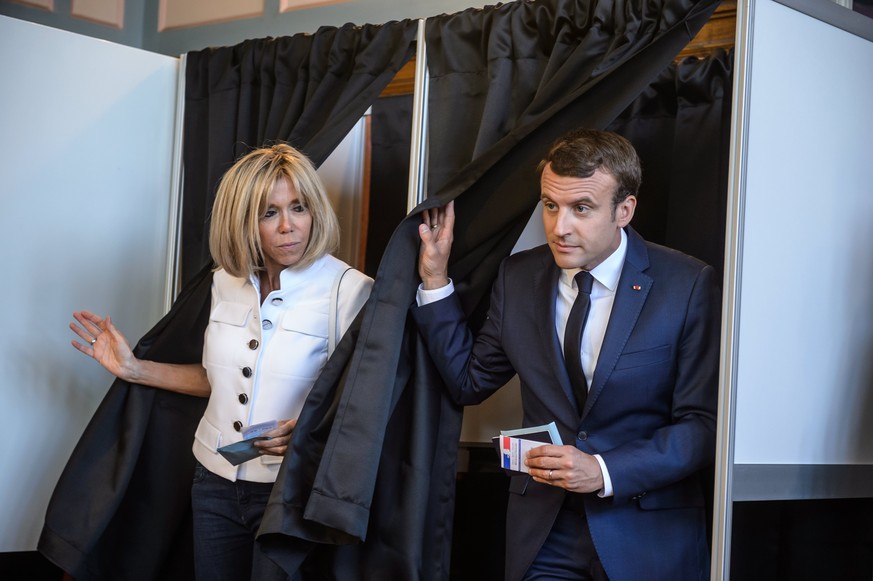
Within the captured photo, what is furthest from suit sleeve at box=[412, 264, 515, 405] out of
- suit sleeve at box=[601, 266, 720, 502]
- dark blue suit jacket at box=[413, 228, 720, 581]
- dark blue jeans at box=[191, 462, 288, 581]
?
dark blue jeans at box=[191, 462, 288, 581]

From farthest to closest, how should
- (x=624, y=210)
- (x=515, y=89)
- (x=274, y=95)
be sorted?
(x=274, y=95), (x=515, y=89), (x=624, y=210)

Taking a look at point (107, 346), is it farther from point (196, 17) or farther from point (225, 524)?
point (196, 17)

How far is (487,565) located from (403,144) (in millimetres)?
1655

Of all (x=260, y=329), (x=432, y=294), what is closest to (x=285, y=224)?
(x=260, y=329)

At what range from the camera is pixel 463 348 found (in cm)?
290

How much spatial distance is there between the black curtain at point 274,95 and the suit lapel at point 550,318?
0.93 m

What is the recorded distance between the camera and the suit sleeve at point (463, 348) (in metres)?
2.86

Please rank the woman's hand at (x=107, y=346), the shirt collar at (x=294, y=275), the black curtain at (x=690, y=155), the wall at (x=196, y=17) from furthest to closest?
the wall at (x=196, y=17) → the woman's hand at (x=107, y=346) → the black curtain at (x=690, y=155) → the shirt collar at (x=294, y=275)

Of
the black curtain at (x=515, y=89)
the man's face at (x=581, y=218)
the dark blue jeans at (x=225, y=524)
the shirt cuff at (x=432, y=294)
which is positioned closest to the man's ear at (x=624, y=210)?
the man's face at (x=581, y=218)

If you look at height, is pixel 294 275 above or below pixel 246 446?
above

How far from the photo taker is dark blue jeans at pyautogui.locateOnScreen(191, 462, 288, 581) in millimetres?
2889

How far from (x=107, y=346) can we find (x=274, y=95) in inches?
42.7

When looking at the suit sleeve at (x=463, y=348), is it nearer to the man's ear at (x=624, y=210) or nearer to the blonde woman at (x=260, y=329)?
the blonde woman at (x=260, y=329)

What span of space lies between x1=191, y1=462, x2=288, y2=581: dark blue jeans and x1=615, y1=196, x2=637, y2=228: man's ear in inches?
47.6
